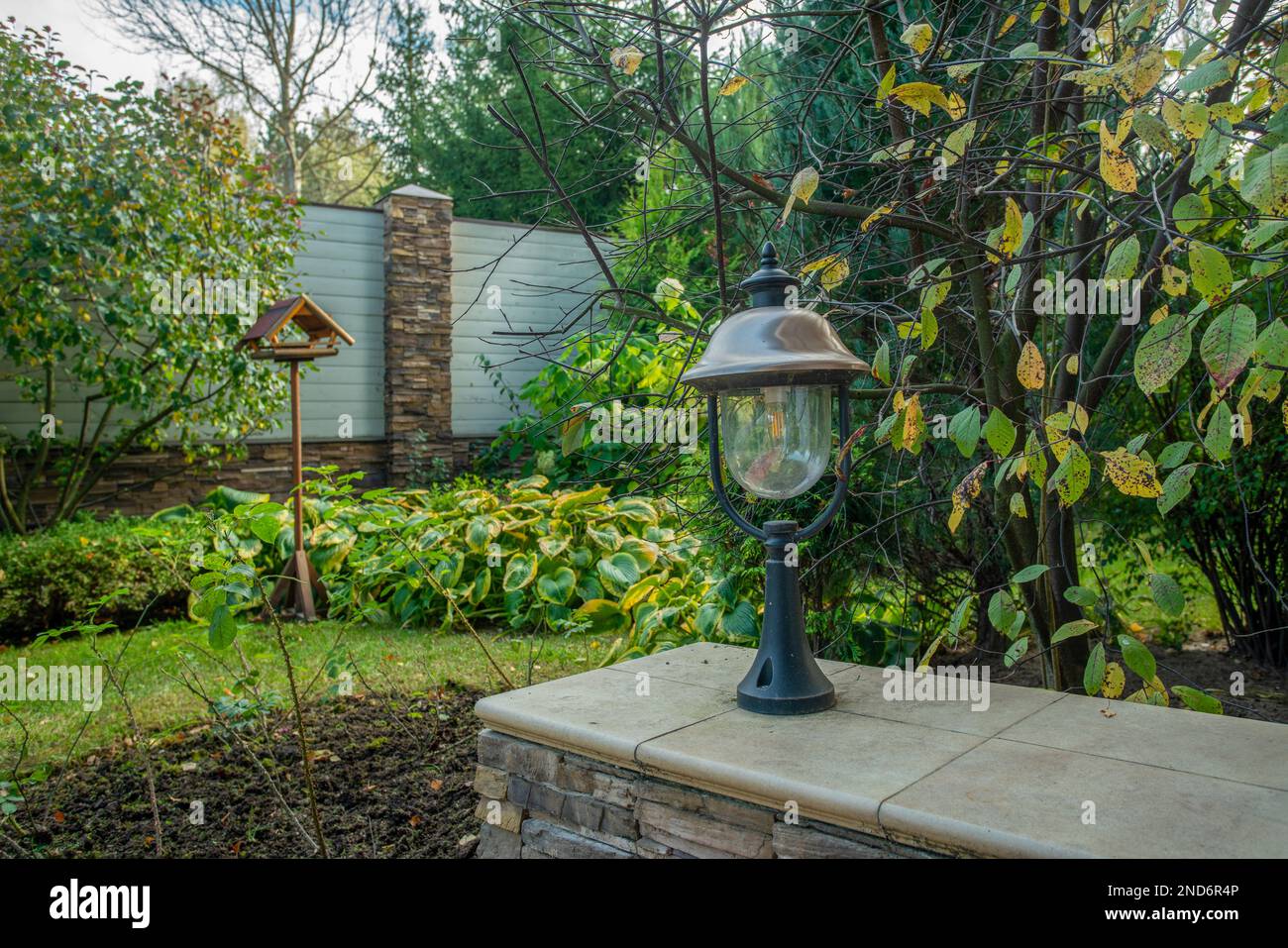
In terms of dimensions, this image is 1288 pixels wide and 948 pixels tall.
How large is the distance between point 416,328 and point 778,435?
274 inches

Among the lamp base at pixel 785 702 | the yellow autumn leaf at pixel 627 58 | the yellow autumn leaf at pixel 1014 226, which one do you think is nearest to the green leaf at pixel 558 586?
the lamp base at pixel 785 702

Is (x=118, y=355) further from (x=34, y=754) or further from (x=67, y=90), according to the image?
(x=34, y=754)

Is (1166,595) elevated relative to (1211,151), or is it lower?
lower

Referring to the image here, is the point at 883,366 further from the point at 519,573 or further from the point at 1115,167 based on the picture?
the point at 519,573

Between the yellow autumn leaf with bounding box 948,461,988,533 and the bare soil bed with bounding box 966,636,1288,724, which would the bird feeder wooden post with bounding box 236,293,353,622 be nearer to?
the bare soil bed with bounding box 966,636,1288,724

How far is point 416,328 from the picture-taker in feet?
28.4

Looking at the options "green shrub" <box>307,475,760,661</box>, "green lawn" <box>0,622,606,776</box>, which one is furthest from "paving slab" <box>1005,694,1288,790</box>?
"green shrub" <box>307,475,760,661</box>

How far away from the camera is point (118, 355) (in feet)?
22.4

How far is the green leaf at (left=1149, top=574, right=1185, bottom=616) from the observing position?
6.29ft

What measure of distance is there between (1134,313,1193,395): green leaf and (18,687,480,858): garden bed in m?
2.09

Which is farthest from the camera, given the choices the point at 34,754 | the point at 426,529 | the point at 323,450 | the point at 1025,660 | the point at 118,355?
the point at 323,450

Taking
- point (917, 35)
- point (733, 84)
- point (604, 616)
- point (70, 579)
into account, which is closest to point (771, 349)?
point (917, 35)

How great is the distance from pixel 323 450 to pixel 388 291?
1567mm
